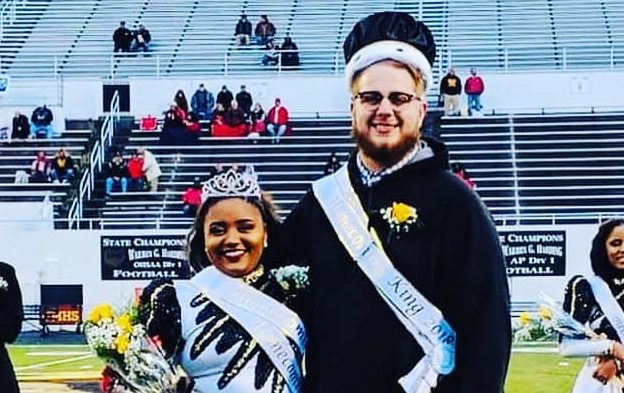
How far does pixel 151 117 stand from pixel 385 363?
2498 cm

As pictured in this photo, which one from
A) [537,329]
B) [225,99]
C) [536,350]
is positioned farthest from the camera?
[225,99]

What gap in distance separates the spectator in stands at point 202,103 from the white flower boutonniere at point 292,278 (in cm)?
2398

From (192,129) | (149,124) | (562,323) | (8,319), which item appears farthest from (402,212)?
(149,124)

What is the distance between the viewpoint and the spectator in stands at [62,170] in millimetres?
25844

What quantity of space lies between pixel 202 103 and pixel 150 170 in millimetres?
3191

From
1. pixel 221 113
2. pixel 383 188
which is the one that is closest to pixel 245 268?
pixel 383 188

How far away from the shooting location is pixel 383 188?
13.8 ft

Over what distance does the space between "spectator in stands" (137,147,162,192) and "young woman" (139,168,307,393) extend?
836 inches

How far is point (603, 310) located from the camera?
7.24m

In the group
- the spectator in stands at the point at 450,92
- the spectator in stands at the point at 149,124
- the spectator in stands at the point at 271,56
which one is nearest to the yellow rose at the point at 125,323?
the spectator in stands at the point at 450,92

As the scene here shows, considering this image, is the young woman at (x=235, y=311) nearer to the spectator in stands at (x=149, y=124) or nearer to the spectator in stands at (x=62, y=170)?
the spectator in stands at (x=62, y=170)

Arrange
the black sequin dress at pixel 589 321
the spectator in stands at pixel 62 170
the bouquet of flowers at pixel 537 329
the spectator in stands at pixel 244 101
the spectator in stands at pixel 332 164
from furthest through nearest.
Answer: the spectator in stands at pixel 244 101 → the spectator in stands at pixel 62 170 → the spectator in stands at pixel 332 164 → the bouquet of flowers at pixel 537 329 → the black sequin dress at pixel 589 321

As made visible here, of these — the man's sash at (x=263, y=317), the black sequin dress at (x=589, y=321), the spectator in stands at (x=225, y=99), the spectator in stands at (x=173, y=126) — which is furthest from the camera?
the spectator in stands at (x=225, y=99)

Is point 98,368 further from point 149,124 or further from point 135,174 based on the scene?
point 149,124
